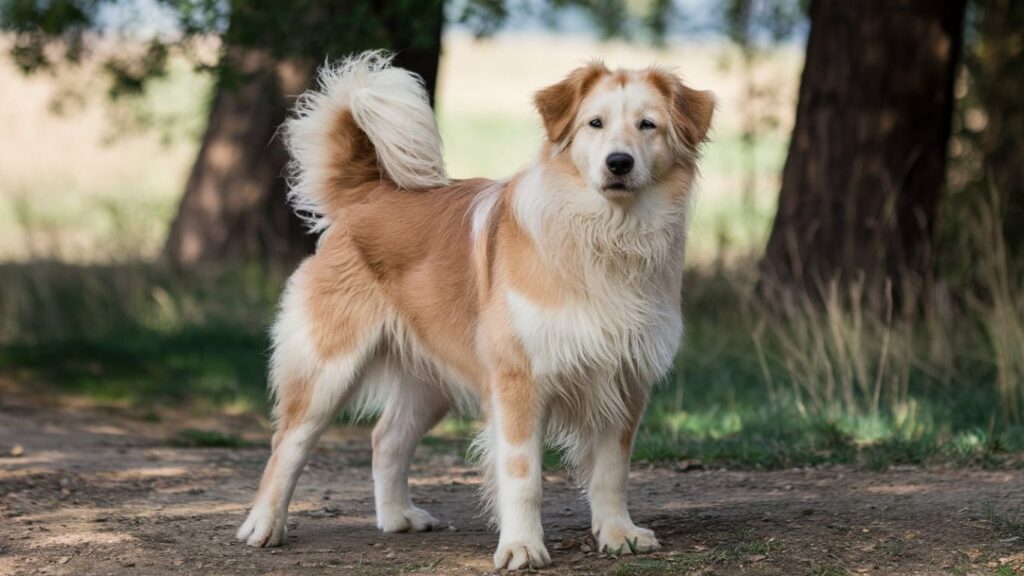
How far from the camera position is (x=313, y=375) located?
18.0ft

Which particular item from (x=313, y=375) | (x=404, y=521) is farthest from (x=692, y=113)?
(x=404, y=521)

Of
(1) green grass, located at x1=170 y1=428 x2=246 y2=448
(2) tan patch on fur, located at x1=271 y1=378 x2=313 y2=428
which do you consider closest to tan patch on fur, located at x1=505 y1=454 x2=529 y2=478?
(2) tan patch on fur, located at x1=271 y1=378 x2=313 y2=428

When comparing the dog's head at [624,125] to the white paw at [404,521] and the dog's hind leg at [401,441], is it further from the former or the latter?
the white paw at [404,521]

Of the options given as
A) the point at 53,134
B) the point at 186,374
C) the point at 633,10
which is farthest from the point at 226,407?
the point at 53,134

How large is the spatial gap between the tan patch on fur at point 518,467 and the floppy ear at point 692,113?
1351 millimetres

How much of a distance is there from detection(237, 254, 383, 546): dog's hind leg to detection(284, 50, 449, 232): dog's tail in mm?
514

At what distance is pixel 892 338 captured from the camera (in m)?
8.62

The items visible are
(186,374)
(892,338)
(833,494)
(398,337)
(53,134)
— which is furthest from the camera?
(53,134)

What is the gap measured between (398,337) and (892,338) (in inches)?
168

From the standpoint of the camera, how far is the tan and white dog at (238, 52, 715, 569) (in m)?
4.91

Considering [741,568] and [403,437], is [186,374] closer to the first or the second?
[403,437]

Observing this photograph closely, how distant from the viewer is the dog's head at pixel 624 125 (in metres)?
4.79

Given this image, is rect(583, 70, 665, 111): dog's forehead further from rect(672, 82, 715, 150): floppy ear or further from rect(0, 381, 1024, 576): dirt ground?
rect(0, 381, 1024, 576): dirt ground

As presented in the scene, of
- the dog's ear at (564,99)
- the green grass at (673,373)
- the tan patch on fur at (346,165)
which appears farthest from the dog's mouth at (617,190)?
the green grass at (673,373)
